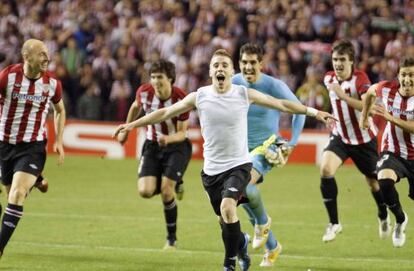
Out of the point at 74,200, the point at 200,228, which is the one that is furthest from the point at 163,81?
the point at 74,200

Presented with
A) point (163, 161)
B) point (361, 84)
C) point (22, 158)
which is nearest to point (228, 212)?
point (22, 158)

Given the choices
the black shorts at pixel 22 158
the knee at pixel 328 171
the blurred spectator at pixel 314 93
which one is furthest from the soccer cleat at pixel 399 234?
the blurred spectator at pixel 314 93

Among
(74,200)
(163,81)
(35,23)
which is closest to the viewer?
(163,81)

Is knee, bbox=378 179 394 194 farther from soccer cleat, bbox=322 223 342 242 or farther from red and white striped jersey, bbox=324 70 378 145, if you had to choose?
red and white striped jersey, bbox=324 70 378 145

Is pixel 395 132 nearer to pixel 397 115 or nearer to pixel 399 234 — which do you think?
pixel 397 115

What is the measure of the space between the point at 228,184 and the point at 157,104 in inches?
121

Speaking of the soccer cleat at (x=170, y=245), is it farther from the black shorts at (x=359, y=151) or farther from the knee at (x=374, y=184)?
the knee at (x=374, y=184)

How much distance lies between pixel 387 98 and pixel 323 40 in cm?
1162

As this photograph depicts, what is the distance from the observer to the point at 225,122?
953 cm

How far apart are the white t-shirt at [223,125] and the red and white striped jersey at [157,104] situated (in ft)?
8.70

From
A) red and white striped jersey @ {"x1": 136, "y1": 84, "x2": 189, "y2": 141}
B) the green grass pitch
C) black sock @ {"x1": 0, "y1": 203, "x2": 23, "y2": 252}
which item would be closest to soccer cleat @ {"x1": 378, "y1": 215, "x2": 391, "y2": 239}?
the green grass pitch

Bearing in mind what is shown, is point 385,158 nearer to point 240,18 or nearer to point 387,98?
point 387,98

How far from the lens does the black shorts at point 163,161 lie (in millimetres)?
12301

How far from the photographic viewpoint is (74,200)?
16.7 meters
